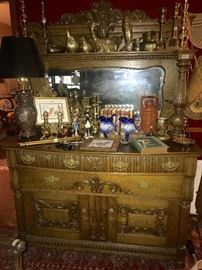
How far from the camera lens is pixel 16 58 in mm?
1762

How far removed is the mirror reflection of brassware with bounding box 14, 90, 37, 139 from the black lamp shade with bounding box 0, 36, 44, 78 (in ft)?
0.68

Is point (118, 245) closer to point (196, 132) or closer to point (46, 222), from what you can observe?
point (46, 222)

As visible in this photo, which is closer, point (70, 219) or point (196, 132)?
point (70, 219)

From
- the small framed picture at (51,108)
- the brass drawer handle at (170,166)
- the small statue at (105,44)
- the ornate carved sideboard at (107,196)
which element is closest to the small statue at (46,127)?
the small framed picture at (51,108)

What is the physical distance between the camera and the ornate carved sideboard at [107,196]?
68.7 inches

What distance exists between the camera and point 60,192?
1914 millimetres

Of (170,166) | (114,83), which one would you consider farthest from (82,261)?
(114,83)

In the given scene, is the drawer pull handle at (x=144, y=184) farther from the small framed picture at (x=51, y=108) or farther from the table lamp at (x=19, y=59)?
the table lamp at (x=19, y=59)

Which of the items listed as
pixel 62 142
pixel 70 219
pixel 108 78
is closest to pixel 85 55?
pixel 108 78

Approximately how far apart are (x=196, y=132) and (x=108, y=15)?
138cm

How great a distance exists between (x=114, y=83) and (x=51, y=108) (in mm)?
616

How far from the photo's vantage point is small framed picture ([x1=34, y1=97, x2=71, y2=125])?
7.05ft

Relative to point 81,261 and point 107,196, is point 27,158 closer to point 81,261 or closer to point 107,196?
point 107,196

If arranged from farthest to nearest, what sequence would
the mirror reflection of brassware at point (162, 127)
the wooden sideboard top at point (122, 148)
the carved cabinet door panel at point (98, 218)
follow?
the mirror reflection of brassware at point (162, 127) → the carved cabinet door panel at point (98, 218) → the wooden sideboard top at point (122, 148)
